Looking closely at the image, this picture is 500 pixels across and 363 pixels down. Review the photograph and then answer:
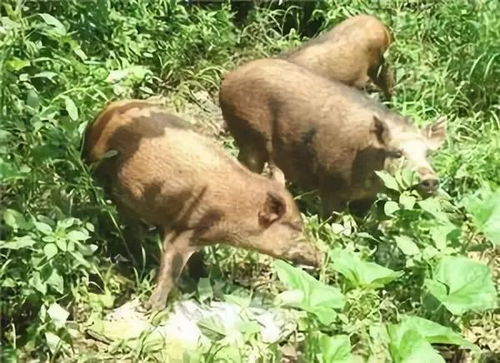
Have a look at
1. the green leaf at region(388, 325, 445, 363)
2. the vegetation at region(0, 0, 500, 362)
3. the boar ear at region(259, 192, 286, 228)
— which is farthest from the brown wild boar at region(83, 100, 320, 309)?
the green leaf at region(388, 325, 445, 363)

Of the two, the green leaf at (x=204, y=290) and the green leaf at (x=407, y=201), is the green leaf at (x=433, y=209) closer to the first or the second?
the green leaf at (x=407, y=201)

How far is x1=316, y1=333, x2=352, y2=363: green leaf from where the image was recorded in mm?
4500

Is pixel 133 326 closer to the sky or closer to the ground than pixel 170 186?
closer to the ground

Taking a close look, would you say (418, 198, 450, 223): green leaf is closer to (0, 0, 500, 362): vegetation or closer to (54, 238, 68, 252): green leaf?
(0, 0, 500, 362): vegetation

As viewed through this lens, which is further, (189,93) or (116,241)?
(189,93)

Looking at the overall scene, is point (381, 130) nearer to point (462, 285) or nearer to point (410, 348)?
point (462, 285)

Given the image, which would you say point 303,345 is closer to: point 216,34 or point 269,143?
point 269,143

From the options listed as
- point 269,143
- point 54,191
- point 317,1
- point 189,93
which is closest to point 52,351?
point 54,191

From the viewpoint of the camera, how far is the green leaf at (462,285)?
4.86 metres

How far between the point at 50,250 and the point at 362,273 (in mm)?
1249

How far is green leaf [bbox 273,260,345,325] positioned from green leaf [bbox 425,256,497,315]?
505 millimetres

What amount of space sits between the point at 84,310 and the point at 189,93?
2.49 metres

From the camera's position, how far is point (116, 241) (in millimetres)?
5719

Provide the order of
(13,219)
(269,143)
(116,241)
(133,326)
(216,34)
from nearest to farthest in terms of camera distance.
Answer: (13,219) → (133,326) → (116,241) → (269,143) → (216,34)
